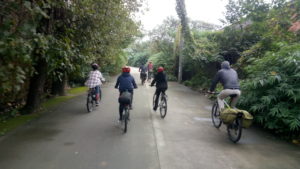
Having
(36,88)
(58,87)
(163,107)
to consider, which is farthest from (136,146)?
(58,87)

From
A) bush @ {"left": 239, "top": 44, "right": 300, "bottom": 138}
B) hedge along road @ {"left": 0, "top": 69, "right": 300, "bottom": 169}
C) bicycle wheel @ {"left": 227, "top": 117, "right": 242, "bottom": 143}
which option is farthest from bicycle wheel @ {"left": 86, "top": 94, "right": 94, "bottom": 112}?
bush @ {"left": 239, "top": 44, "right": 300, "bottom": 138}

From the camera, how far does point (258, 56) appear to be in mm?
11383

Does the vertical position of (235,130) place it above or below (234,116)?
below

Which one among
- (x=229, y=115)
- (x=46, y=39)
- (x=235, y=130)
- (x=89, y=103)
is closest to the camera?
(x=46, y=39)

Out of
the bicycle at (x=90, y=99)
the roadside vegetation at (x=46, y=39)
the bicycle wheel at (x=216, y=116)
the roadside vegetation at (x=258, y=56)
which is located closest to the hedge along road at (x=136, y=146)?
the bicycle wheel at (x=216, y=116)

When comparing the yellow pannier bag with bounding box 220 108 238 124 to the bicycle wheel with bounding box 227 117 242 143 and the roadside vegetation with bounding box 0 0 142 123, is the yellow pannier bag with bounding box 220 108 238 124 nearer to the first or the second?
the bicycle wheel with bounding box 227 117 242 143

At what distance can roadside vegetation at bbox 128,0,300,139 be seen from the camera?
6766mm

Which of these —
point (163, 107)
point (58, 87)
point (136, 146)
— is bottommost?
point (136, 146)

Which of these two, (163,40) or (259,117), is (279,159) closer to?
(259,117)

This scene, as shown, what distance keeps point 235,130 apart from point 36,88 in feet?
21.8

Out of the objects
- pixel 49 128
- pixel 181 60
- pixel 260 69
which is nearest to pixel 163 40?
pixel 181 60

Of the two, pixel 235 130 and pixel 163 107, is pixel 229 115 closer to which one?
pixel 235 130

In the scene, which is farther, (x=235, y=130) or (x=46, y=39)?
(x=235, y=130)

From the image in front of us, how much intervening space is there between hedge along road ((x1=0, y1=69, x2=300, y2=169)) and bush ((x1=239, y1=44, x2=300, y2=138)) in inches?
20.7
